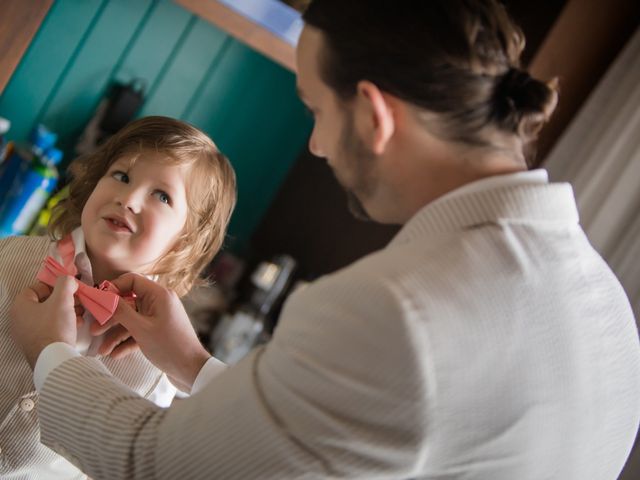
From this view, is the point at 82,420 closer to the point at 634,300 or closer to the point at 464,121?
the point at 464,121

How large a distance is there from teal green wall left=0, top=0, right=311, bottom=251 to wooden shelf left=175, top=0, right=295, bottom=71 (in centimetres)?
39

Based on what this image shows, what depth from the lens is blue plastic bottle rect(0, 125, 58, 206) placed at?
1.86 meters

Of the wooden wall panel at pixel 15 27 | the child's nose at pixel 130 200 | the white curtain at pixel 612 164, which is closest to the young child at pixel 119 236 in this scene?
the child's nose at pixel 130 200

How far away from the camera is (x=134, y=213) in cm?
118

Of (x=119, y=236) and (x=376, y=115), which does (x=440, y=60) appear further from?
(x=119, y=236)

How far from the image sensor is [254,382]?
72cm

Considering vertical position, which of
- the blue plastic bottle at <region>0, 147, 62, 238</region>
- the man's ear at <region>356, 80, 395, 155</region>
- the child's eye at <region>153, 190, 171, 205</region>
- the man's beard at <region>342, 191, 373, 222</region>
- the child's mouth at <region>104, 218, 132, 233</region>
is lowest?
the blue plastic bottle at <region>0, 147, 62, 238</region>

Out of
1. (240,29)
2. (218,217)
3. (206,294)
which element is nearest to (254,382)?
(218,217)

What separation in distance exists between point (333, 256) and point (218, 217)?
1146 millimetres

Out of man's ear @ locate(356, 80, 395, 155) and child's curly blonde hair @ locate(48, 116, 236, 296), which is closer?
man's ear @ locate(356, 80, 395, 155)

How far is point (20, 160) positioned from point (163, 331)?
1043mm

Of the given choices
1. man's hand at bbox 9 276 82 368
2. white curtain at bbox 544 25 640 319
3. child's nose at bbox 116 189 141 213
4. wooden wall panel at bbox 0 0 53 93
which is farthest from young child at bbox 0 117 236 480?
white curtain at bbox 544 25 640 319

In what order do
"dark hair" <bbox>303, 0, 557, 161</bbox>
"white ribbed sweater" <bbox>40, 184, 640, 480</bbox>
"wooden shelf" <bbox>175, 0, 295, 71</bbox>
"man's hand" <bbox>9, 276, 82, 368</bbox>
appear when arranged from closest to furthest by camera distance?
"white ribbed sweater" <bbox>40, 184, 640, 480</bbox> < "dark hair" <bbox>303, 0, 557, 161</bbox> < "man's hand" <bbox>9, 276, 82, 368</bbox> < "wooden shelf" <bbox>175, 0, 295, 71</bbox>

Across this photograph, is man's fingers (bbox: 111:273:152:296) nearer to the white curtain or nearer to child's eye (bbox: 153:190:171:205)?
child's eye (bbox: 153:190:171:205)
